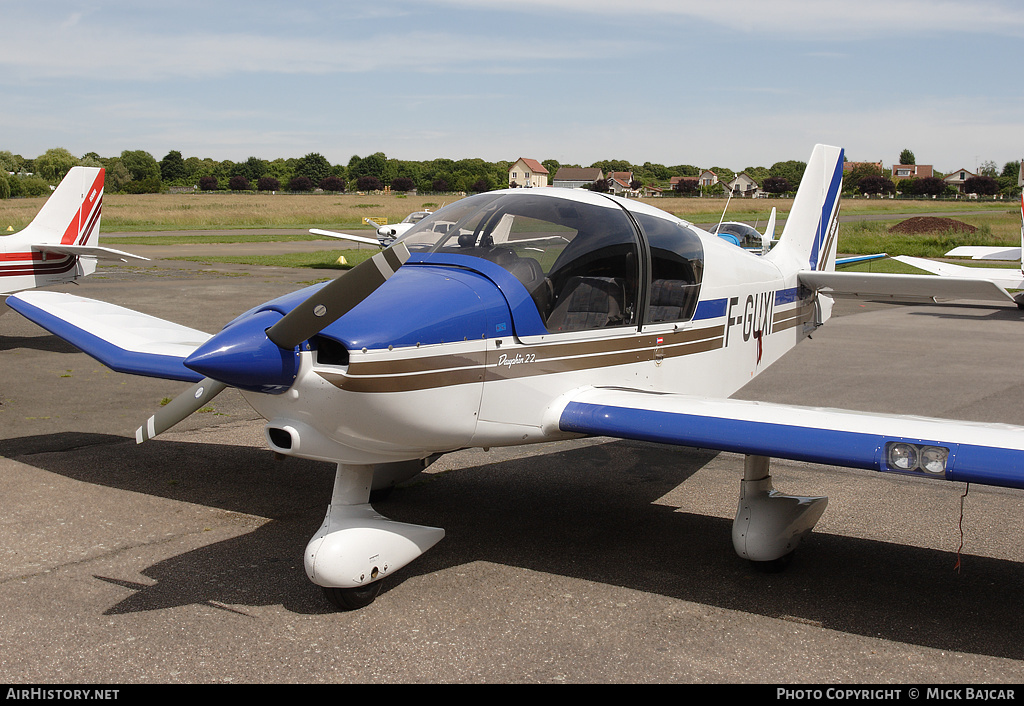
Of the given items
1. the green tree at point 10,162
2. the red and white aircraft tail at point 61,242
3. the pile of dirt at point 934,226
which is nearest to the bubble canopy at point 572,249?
the red and white aircraft tail at point 61,242

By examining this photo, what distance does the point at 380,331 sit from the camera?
3939mm

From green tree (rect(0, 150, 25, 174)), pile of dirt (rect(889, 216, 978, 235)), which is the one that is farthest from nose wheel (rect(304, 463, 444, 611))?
green tree (rect(0, 150, 25, 174))

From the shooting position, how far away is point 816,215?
27.6ft

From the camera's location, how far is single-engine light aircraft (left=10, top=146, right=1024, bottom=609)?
12.7 feet

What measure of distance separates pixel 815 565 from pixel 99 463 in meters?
5.39

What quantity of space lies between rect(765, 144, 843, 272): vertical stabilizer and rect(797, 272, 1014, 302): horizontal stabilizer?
345 mm

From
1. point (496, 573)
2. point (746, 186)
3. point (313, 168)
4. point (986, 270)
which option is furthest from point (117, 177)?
point (496, 573)

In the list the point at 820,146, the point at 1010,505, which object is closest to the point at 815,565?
the point at 1010,505

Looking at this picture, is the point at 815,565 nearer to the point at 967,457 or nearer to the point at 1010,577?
the point at 1010,577

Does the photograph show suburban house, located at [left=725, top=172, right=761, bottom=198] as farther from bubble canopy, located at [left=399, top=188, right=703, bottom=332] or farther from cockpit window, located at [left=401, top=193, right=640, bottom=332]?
cockpit window, located at [left=401, top=193, right=640, bottom=332]

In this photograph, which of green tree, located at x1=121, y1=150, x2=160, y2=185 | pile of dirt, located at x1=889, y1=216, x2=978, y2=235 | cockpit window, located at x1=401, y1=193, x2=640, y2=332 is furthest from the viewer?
green tree, located at x1=121, y1=150, x2=160, y2=185

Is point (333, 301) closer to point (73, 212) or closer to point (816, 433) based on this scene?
point (816, 433)

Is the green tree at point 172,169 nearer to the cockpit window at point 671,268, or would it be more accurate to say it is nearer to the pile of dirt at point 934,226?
the pile of dirt at point 934,226

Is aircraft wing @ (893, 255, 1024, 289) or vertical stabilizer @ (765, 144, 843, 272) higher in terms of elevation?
vertical stabilizer @ (765, 144, 843, 272)
